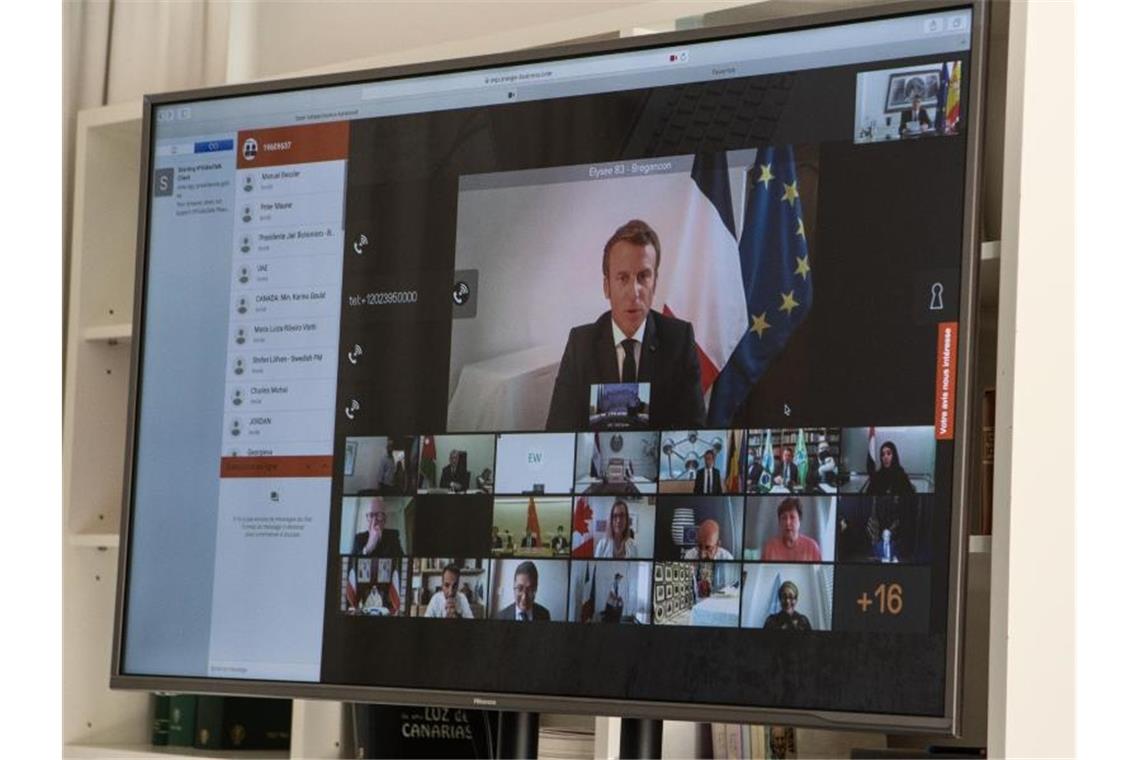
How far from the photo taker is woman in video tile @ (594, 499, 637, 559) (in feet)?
5.71

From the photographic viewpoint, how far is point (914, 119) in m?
1.64

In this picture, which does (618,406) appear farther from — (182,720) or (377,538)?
(182,720)

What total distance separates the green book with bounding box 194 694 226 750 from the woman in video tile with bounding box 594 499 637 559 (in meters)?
1.05

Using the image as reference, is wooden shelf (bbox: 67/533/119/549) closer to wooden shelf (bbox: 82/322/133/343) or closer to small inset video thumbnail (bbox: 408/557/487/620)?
wooden shelf (bbox: 82/322/133/343)

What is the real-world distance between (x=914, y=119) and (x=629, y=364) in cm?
46

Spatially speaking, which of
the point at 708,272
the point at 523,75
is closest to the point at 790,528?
the point at 708,272

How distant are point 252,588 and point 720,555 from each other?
27.8 inches

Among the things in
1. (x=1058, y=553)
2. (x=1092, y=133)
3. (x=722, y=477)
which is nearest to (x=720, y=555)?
(x=722, y=477)

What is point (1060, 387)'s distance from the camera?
164cm

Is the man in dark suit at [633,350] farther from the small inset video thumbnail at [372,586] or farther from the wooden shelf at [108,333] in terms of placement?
the wooden shelf at [108,333]

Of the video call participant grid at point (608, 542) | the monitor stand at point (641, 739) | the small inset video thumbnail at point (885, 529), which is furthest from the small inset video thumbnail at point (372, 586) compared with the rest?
the small inset video thumbnail at point (885, 529)

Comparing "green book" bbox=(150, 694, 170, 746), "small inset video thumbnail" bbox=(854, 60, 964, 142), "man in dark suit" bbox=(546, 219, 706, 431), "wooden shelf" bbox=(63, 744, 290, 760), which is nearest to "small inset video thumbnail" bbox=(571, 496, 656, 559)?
"man in dark suit" bbox=(546, 219, 706, 431)

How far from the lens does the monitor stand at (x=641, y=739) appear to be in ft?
5.82
